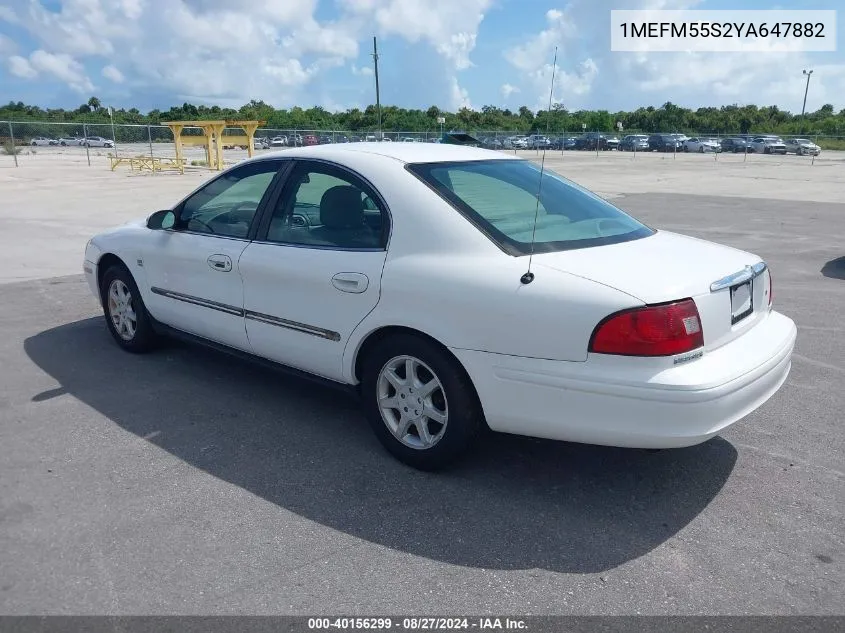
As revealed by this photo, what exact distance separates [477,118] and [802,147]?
32.3 m

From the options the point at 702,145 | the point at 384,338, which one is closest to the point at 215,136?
the point at 384,338

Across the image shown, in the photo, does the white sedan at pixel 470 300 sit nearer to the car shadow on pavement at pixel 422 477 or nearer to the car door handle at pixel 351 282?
the car door handle at pixel 351 282

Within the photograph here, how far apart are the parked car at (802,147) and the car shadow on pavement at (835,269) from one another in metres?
42.3

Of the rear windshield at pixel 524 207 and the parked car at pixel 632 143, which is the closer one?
the rear windshield at pixel 524 207

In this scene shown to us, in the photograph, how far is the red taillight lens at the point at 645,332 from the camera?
293 centimetres

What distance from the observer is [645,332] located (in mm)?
2926

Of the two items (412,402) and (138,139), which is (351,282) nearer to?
(412,402)

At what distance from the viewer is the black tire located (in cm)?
530

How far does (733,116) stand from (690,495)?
84.0 meters

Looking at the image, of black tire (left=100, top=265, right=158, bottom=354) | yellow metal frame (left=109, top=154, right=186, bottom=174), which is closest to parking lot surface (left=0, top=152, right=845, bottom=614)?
black tire (left=100, top=265, right=158, bottom=354)

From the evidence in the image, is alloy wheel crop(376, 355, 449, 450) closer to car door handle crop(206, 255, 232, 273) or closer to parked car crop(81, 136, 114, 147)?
car door handle crop(206, 255, 232, 273)

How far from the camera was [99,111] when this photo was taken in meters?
86.2

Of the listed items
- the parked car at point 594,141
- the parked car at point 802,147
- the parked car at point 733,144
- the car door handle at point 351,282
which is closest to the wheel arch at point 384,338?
the car door handle at point 351,282

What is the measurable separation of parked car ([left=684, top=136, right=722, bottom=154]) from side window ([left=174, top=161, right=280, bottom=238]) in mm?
53384
